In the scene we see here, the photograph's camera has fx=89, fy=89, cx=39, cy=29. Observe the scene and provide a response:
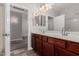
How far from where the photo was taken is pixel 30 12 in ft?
6.09

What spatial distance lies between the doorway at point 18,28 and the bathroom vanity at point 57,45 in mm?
435

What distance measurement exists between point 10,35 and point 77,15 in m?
1.17

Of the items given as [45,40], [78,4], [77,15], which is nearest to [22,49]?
[45,40]

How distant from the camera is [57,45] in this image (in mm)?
1526

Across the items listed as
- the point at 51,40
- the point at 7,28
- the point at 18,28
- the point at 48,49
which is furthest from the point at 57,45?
the point at 7,28

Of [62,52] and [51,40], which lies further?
[51,40]

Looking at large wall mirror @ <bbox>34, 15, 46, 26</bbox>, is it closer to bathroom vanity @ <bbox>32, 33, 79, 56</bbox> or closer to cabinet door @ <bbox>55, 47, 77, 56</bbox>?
bathroom vanity @ <bbox>32, 33, 79, 56</bbox>

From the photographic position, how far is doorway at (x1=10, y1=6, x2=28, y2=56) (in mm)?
1552

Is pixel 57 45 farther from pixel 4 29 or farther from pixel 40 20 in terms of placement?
pixel 4 29

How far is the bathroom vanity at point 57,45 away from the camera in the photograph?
1.24 meters

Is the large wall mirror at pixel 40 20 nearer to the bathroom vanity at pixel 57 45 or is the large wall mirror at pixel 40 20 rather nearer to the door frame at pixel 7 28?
the bathroom vanity at pixel 57 45

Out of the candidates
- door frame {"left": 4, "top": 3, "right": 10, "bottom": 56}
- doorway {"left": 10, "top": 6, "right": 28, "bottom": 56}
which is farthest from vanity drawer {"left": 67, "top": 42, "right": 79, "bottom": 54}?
door frame {"left": 4, "top": 3, "right": 10, "bottom": 56}

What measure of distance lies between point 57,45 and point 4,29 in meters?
0.94

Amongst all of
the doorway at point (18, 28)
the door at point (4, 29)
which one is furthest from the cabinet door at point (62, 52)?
the door at point (4, 29)
